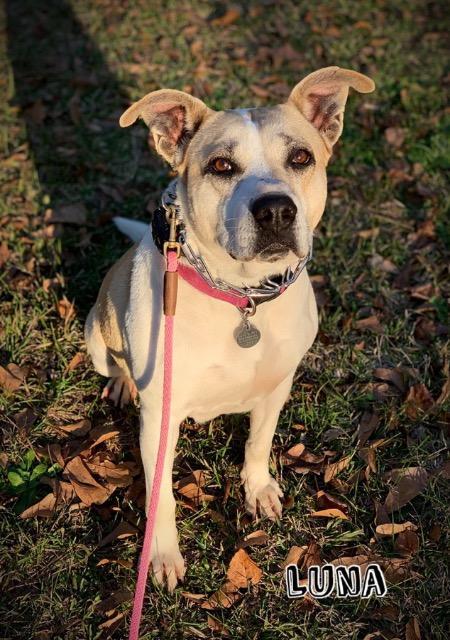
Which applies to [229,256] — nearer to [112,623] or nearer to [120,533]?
[120,533]

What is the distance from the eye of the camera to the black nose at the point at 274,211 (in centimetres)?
246

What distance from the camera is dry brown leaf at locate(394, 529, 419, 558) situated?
3094 mm

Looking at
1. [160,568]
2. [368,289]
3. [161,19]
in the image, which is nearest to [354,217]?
[368,289]

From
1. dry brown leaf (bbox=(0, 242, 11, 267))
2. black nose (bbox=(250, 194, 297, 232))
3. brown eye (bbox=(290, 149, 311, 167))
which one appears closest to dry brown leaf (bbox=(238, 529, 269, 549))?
black nose (bbox=(250, 194, 297, 232))

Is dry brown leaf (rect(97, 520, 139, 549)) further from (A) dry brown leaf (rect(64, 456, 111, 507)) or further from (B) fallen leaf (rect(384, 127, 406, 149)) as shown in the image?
(B) fallen leaf (rect(384, 127, 406, 149))

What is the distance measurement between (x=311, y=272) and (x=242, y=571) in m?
2.43

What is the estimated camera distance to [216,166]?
2.69 metres

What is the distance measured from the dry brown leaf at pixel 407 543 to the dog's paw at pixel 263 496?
0.60 metres

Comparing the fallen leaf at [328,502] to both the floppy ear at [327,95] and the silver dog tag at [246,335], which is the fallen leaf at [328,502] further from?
the floppy ear at [327,95]

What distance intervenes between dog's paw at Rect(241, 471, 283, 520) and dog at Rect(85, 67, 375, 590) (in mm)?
436

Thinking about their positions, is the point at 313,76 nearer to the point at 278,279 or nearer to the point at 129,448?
the point at 278,279

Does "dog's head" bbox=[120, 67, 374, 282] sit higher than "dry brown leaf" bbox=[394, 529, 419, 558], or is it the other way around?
"dog's head" bbox=[120, 67, 374, 282]

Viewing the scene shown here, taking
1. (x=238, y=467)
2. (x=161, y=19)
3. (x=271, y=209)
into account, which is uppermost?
(x=271, y=209)

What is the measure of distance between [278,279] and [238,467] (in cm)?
123
